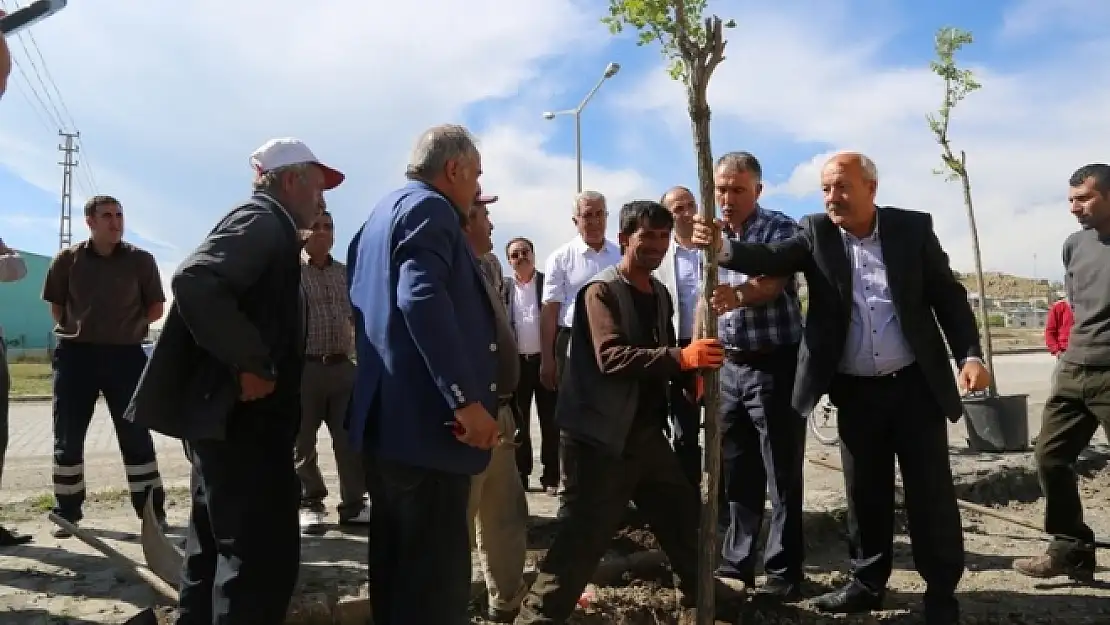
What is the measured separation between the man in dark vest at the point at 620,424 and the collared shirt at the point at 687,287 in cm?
142

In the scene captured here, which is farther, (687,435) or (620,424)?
(687,435)

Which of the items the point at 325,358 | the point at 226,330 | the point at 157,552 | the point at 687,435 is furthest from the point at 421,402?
the point at 687,435

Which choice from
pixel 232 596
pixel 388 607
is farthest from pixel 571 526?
pixel 232 596

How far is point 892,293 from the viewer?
3840 millimetres

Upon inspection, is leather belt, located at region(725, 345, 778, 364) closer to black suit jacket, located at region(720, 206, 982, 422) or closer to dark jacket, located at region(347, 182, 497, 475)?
black suit jacket, located at region(720, 206, 982, 422)

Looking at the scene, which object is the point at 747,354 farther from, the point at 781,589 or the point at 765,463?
the point at 781,589

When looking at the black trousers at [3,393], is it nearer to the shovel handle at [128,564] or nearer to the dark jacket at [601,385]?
the shovel handle at [128,564]

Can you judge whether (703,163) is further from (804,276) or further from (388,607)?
(388,607)

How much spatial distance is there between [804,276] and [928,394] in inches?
32.1

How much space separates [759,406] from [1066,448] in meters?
1.96

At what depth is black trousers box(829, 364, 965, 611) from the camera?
3.79 m

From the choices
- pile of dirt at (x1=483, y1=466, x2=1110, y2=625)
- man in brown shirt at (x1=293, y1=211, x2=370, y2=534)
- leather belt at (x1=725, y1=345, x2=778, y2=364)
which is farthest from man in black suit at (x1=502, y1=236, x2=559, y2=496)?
leather belt at (x1=725, y1=345, x2=778, y2=364)

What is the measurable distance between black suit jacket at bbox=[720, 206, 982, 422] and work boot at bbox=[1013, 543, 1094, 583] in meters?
1.64

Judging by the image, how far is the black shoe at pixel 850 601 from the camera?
4.02 metres
